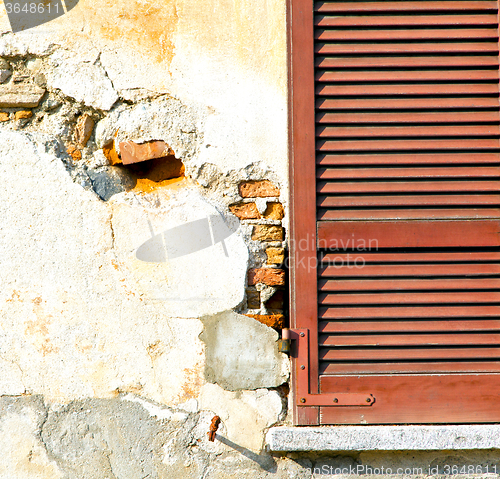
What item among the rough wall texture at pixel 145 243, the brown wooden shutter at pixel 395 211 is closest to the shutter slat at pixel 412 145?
the brown wooden shutter at pixel 395 211

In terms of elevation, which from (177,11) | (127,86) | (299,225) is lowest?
Result: (299,225)

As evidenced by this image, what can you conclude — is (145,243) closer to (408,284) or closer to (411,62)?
(408,284)

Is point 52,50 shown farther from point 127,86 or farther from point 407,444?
point 407,444

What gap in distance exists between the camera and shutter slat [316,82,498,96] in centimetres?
187

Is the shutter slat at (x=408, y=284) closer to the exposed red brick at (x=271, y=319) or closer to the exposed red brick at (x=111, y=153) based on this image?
the exposed red brick at (x=271, y=319)

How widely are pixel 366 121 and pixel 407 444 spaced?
1192mm

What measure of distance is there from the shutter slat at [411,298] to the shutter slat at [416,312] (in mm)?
26

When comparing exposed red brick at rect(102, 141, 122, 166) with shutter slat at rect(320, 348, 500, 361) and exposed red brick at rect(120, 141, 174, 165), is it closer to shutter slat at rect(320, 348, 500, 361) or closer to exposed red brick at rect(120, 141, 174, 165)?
exposed red brick at rect(120, 141, 174, 165)

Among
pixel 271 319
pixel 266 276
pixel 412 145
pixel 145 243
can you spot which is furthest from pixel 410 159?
pixel 145 243

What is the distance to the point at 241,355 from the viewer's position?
1.86 metres

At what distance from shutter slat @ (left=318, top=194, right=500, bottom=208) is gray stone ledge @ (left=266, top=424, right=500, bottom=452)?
0.81m

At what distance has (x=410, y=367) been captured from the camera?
182cm

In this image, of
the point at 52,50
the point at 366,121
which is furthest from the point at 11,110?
the point at 366,121

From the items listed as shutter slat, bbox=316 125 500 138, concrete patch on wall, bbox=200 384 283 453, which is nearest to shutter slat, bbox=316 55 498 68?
shutter slat, bbox=316 125 500 138
